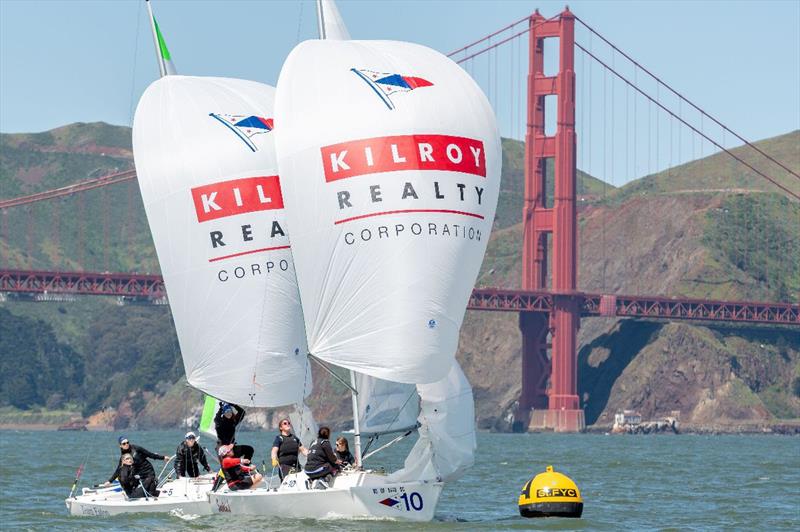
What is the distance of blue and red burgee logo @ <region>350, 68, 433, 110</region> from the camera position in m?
19.4

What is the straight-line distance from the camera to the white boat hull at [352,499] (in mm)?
18828

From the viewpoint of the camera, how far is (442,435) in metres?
19.3

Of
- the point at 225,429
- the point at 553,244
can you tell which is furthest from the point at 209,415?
the point at 553,244

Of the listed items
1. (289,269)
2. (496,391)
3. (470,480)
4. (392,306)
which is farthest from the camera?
(496,391)

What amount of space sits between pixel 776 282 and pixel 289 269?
84.8 metres

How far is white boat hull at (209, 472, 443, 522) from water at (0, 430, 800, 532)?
0.14 metres

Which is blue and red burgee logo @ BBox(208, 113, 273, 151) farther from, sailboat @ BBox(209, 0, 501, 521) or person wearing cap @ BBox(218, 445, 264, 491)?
person wearing cap @ BBox(218, 445, 264, 491)

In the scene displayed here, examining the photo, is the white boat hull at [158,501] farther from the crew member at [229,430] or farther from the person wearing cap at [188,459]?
the crew member at [229,430]

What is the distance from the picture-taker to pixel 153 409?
111 meters

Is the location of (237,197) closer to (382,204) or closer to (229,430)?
(229,430)

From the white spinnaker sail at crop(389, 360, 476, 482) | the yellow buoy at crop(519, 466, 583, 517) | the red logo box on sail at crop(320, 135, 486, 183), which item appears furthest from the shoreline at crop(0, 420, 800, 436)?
the red logo box on sail at crop(320, 135, 486, 183)

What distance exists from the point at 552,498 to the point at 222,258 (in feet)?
15.7

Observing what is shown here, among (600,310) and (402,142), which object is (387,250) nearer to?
(402,142)

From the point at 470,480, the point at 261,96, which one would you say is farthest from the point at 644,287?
the point at 261,96
